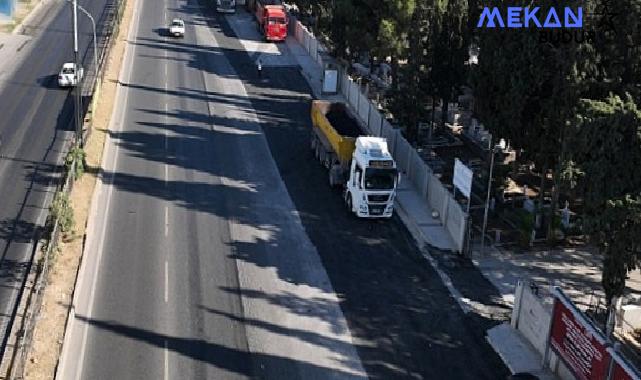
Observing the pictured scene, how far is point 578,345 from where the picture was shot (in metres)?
25.3

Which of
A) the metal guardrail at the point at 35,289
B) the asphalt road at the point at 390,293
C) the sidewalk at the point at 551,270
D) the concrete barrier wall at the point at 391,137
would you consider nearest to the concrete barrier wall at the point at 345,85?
the concrete barrier wall at the point at 391,137

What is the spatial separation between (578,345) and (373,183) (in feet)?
50.2

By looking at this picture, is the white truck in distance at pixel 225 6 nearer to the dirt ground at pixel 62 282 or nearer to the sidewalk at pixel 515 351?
the dirt ground at pixel 62 282

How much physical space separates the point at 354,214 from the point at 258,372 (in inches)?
571

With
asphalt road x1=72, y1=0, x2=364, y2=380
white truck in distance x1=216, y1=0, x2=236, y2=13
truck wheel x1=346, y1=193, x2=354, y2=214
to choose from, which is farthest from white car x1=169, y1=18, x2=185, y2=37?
truck wheel x1=346, y1=193, x2=354, y2=214

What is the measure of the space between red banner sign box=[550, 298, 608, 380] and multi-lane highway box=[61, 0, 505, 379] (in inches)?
95.1

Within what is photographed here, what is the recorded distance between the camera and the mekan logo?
112 ft

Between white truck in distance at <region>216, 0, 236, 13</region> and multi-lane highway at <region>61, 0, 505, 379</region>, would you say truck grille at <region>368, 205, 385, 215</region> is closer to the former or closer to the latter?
multi-lane highway at <region>61, 0, 505, 379</region>

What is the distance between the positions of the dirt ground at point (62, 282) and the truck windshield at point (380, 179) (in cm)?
1336

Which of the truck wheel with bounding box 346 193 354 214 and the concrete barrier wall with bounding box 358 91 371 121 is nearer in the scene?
the truck wheel with bounding box 346 193 354 214

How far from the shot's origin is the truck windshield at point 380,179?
126 feet

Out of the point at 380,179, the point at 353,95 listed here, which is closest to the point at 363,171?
the point at 380,179

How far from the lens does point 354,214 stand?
1565 inches

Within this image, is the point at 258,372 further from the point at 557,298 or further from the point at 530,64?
the point at 530,64
